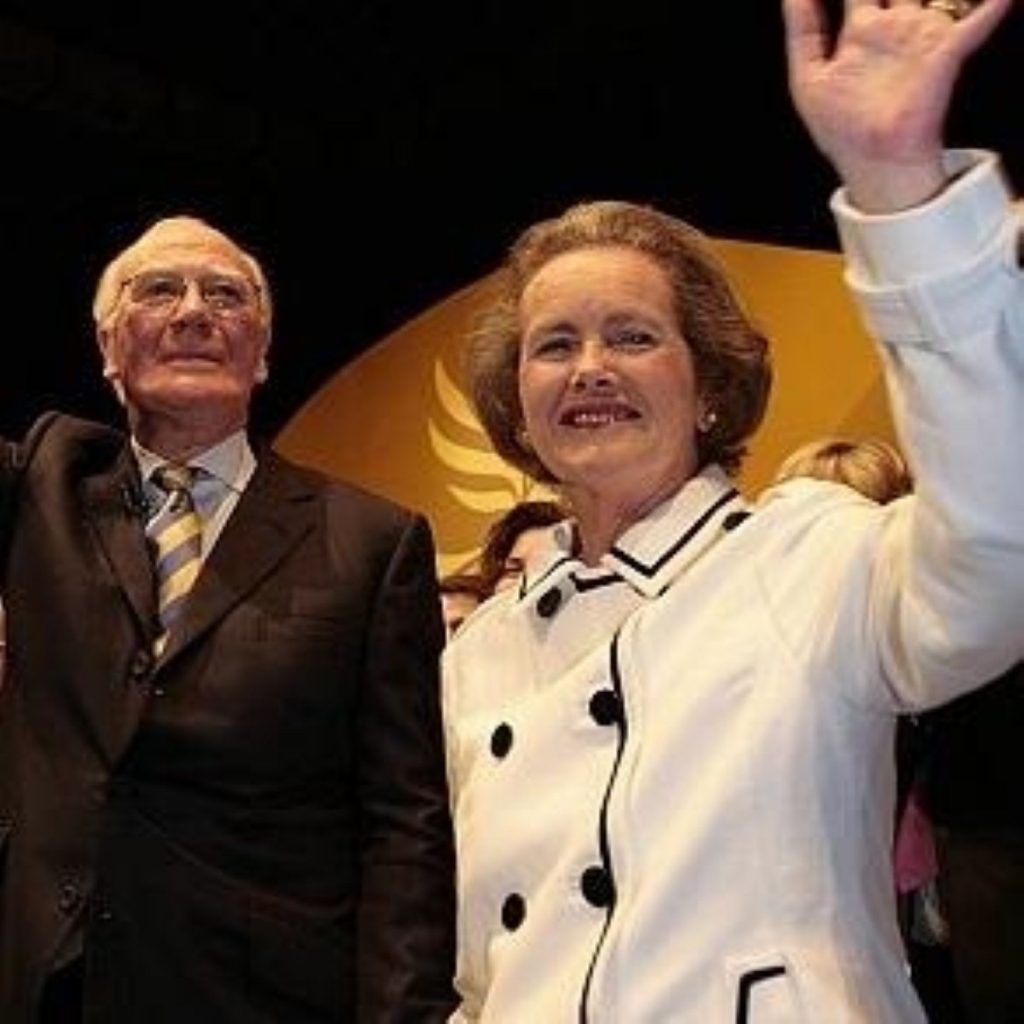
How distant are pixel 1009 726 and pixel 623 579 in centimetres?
46

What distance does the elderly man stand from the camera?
6.73 ft

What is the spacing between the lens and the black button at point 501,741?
1.69 meters

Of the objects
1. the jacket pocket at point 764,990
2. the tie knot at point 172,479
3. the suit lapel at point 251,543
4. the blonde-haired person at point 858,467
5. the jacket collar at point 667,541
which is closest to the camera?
the jacket pocket at point 764,990

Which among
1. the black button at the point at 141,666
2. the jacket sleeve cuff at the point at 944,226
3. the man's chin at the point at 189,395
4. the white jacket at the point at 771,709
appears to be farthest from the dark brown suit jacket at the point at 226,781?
the jacket sleeve cuff at the point at 944,226

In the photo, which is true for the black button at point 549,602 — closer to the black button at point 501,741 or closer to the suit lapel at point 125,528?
the black button at point 501,741

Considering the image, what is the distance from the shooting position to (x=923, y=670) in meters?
A: 1.35

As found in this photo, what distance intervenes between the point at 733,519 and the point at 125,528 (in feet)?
2.68

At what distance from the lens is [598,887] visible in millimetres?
1526

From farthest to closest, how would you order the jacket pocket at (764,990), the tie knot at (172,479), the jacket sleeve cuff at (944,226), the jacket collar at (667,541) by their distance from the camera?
1. the tie knot at (172,479)
2. the jacket collar at (667,541)
3. the jacket pocket at (764,990)
4. the jacket sleeve cuff at (944,226)

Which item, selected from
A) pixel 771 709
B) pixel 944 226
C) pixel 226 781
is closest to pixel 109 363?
pixel 226 781

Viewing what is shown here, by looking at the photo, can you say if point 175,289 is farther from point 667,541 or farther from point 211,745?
point 667,541

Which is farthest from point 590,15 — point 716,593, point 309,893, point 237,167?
point 716,593

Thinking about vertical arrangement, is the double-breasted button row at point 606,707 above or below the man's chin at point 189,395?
below

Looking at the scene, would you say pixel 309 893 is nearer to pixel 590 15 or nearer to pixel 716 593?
pixel 716 593
